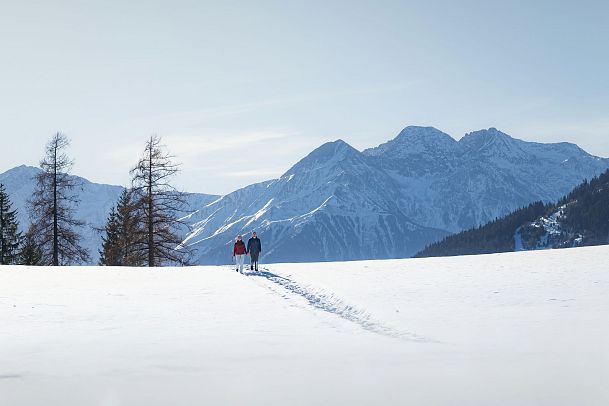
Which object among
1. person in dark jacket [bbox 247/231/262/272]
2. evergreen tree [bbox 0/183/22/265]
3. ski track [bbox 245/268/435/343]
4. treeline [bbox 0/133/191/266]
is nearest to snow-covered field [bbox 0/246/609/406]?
ski track [bbox 245/268/435/343]

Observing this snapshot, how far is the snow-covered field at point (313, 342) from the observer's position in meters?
11.0

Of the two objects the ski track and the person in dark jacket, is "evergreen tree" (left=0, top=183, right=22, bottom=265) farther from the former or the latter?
the ski track

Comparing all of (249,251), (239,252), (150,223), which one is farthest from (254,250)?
(150,223)

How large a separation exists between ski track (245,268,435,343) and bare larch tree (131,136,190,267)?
56.5 feet

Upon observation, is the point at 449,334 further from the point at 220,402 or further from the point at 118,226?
the point at 118,226

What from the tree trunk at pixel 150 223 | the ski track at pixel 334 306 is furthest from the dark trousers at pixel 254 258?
the tree trunk at pixel 150 223

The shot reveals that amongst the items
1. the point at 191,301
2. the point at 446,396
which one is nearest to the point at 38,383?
the point at 446,396

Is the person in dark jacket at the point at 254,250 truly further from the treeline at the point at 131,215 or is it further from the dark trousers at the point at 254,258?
the treeline at the point at 131,215

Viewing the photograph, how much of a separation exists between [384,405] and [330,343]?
5189 millimetres

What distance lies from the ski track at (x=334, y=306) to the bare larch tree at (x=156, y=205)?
1724 centimetres

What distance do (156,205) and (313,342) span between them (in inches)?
1368

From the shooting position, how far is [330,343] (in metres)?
15.4

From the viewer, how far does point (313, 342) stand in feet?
50.7

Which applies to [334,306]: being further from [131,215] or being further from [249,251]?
[131,215]
